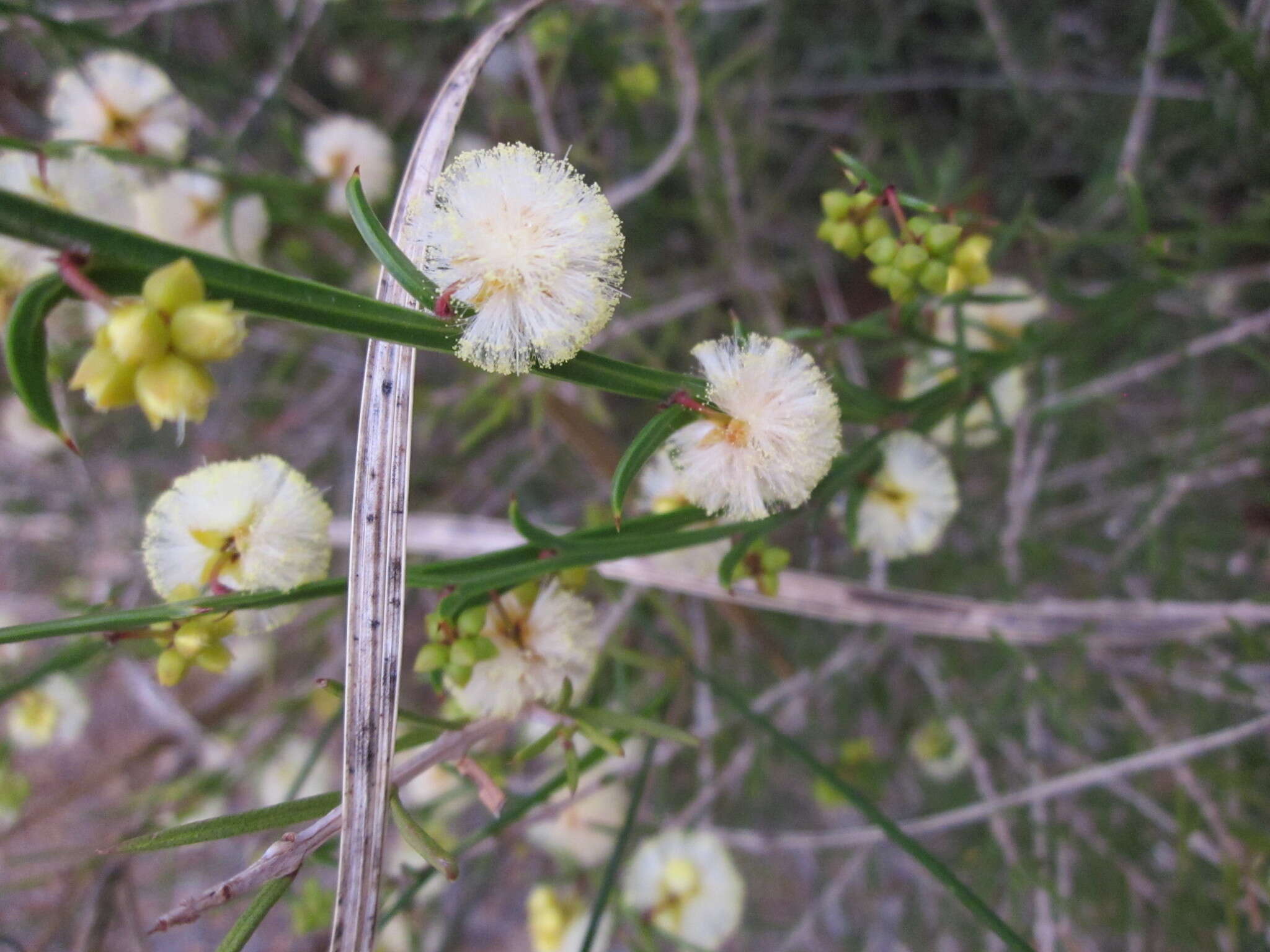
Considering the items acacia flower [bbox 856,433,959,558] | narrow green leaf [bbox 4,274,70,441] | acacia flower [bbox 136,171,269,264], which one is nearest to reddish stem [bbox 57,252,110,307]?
narrow green leaf [bbox 4,274,70,441]

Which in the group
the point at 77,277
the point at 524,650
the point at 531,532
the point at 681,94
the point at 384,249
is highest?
the point at 681,94

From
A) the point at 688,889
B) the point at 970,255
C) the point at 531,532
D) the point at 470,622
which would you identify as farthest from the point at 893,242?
the point at 688,889

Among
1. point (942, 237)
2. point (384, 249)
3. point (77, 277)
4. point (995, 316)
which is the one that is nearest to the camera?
point (77, 277)

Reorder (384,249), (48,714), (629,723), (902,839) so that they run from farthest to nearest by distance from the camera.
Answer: (48,714)
(902,839)
(629,723)
(384,249)

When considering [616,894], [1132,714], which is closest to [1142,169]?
[1132,714]

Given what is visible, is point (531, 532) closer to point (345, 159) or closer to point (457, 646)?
point (457, 646)

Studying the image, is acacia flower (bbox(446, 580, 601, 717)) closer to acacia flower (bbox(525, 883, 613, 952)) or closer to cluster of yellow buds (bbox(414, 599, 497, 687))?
cluster of yellow buds (bbox(414, 599, 497, 687))
